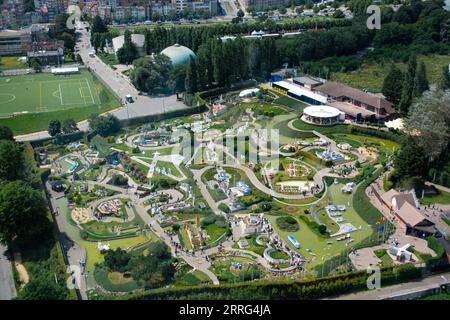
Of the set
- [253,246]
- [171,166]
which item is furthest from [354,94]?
[253,246]

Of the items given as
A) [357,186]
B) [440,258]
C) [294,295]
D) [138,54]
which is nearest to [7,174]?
[294,295]

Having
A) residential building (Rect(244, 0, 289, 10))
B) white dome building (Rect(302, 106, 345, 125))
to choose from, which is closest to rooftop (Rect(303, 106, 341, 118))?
white dome building (Rect(302, 106, 345, 125))

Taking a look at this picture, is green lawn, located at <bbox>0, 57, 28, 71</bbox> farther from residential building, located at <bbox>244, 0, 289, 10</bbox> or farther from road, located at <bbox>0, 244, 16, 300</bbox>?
residential building, located at <bbox>244, 0, 289, 10</bbox>

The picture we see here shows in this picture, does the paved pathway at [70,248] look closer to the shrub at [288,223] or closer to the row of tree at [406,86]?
the shrub at [288,223]

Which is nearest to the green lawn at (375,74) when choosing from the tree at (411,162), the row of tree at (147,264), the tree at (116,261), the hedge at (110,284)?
the tree at (411,162)

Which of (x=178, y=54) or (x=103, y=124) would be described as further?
(x=178, y=54)

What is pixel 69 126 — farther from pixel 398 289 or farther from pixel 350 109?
pixel 398 289
